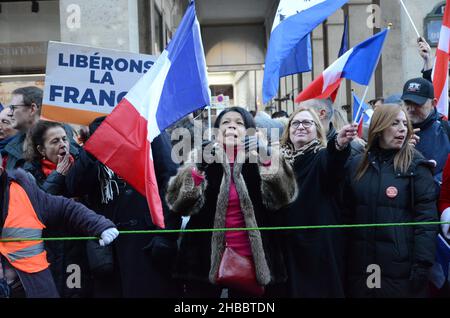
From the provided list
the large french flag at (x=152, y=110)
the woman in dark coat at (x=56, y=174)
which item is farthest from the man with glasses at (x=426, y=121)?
the woman in dark coat at (x=56, y=174)

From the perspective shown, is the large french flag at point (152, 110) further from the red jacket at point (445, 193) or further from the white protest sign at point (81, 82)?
the red jacket at point (445, 193)

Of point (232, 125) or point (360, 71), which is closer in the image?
point (232, 125)

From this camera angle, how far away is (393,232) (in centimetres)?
412

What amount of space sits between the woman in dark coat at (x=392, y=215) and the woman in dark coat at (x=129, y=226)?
3.83ft

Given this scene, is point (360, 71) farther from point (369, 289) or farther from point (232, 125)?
point (369, 289)

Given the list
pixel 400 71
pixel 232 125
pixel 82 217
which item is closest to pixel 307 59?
pixel 232 125

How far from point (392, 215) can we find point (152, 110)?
5.39 ft

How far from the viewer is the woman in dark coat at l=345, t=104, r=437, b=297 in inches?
160

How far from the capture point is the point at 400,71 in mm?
12000

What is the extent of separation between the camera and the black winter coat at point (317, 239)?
418 cm

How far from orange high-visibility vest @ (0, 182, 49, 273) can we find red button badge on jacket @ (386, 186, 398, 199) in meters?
2.15

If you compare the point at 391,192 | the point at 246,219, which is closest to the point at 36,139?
the point at 246,219

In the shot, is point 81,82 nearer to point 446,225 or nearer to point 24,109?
point 24,109

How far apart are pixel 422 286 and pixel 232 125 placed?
5.04 feet
